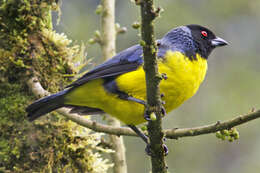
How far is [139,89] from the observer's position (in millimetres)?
3654

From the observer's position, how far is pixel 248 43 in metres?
10.0

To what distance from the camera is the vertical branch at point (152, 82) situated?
2145 mm

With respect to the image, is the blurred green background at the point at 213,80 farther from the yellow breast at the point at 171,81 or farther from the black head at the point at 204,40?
the yellow breast at the point at 171,81

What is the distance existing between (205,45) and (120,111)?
4.40 ft

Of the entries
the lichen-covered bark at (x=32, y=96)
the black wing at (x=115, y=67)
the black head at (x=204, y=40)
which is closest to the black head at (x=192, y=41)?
the black head at (x=204, y=40)

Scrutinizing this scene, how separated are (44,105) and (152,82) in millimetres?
1629

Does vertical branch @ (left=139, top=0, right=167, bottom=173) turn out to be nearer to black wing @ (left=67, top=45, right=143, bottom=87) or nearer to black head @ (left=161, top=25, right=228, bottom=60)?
black wing @ (left=67, top=45, right=143, bottom=87)

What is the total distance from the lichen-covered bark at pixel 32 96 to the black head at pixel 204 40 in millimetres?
1399

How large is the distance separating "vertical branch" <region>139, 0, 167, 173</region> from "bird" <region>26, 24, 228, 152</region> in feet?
2.10

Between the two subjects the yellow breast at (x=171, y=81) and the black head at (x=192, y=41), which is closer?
the yellow breast at (x=171, y=81)

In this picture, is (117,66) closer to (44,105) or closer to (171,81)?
(171,81)

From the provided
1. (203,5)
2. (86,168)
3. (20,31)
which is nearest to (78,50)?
(20,31)

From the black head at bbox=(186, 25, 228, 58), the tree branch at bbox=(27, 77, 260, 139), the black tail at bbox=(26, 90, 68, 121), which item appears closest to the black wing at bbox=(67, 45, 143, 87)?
the black tail at bbox=(26, 90, 68, 121)

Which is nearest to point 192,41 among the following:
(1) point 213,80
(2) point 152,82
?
(2) point 152,82
